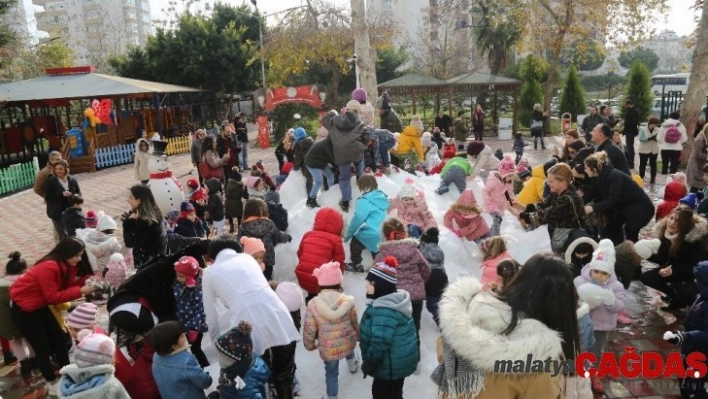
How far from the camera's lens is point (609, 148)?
25.9 ft

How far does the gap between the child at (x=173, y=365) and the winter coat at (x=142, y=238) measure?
2757mm

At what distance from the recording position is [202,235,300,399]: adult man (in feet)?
13.5

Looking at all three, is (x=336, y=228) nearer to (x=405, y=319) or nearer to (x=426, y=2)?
(x=405, y=319)

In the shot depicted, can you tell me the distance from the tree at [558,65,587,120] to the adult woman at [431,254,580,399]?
25.2 meters

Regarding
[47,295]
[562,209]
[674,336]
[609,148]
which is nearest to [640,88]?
[609,148]

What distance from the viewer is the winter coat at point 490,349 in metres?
2.52

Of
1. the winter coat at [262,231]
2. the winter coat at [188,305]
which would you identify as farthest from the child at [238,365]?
the winter coat at [262,231]

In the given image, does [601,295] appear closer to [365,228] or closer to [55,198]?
[365,228]

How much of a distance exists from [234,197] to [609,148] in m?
5.98

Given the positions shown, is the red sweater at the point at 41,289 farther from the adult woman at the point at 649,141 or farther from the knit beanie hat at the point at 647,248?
the adult woman at the point at 649,141

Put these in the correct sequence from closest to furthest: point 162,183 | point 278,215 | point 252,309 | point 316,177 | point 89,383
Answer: point 89,383, point 252,309, point 278,215, point 316,177, point 162,183

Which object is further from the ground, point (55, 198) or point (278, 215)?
point (55, 198)

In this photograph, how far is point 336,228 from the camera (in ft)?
19.7

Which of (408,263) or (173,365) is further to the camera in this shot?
(408,263)
